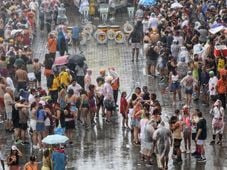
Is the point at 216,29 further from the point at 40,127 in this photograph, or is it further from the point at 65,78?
the point at 40,127

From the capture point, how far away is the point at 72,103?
33.4m

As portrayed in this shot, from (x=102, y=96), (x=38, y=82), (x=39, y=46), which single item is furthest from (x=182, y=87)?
(x=39, y=46)

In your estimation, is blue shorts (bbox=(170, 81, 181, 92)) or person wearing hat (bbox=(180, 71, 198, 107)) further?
blue shorts (bbox=(170, 81, 181, 92))

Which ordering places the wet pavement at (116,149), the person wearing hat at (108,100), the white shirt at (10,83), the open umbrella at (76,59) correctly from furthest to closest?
the open umbrella at (76,59), the white shirt at (10,83), the person wearing hat at (108,100), the wet pavement at (116,149)

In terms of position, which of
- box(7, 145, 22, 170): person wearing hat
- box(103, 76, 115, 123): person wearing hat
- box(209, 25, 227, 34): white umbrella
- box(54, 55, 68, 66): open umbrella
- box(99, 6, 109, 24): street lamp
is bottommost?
box(7, 145, 22, 170): person wearing hat

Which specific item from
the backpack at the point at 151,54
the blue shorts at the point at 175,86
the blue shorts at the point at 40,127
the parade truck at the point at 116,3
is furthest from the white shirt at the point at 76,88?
the parade truck at the point at 116,3

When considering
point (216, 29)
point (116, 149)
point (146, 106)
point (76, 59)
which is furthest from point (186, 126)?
point (216, 29)

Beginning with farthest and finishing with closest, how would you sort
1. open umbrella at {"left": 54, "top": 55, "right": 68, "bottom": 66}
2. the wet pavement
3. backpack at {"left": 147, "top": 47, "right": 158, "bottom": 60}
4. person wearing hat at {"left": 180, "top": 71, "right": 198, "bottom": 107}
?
backpack at {"left": 147, "top": 47, "right": 158, "bottom": 60} < open umbrella at {"left": 54, "top": 55, "right": 68, "bottom": 66} < person wearing hat at {"left": 180, "top": 71, "right": 198, "bottom": 107} < the wet pavement

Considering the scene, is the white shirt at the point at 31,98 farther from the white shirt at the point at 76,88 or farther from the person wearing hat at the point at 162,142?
the person wearing hat at the point at 162,142

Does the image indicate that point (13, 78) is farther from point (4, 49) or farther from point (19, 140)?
point (19, 140)

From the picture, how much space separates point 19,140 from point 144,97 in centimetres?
433

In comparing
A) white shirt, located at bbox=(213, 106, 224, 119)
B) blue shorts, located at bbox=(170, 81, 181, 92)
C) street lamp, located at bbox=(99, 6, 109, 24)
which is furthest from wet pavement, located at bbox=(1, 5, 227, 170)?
street lamp, located at bbox=(99, 6, 109, 24)

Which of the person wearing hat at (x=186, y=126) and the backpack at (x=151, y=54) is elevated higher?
the backpack at (x=151, y=54)

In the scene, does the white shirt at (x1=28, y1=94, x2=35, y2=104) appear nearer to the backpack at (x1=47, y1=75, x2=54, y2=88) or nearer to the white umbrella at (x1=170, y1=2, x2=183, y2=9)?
the backpack at (x1=47, y1=75, x2=54, y2=88)
